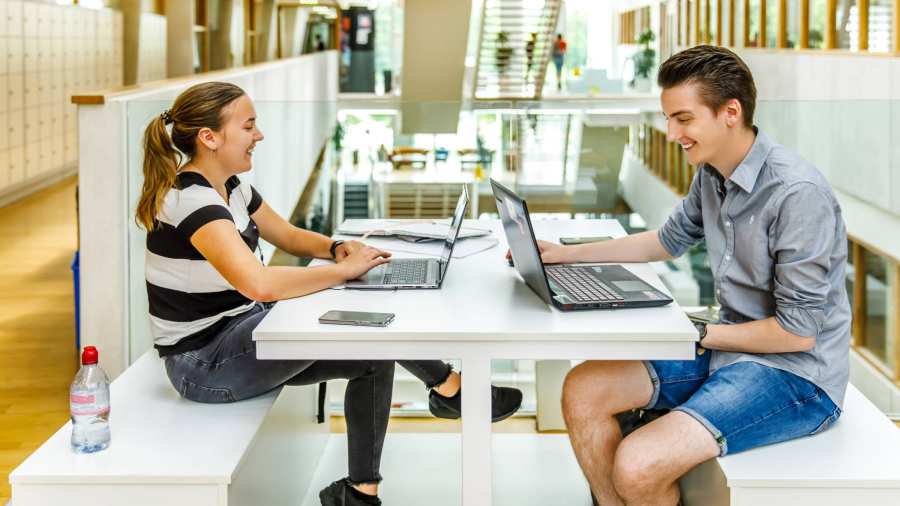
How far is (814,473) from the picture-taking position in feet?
7.11

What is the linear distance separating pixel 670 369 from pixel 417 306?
0.60 metres

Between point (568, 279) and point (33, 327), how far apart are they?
12.3ft

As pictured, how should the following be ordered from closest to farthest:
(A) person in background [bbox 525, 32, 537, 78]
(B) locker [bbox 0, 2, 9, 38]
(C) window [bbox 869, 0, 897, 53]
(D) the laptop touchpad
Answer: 1. (D) the laptop touchpad
2. (B) locker [bbox 0, 2, 9, 38]
3. (C) window [bbox 869, 0, 897, 53]
4. (A) person in background [bbox 525, 32, 537, 78]

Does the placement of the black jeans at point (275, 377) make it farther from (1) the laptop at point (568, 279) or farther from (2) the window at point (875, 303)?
(2) the window at point (875, 303)

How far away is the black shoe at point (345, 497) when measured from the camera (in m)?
2.72

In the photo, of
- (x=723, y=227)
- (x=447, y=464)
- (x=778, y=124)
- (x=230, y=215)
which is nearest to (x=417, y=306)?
(x=230, y=215)

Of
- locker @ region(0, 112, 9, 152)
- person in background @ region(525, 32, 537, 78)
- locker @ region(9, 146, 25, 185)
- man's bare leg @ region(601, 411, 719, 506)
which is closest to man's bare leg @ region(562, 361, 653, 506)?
man's bare leg @ region(601, 411, 719, 506)

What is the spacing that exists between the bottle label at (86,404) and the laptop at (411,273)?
2.01ft

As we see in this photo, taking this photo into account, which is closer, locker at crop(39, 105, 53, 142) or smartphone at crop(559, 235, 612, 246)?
smartphone at crop(559, 235, 612, 246)

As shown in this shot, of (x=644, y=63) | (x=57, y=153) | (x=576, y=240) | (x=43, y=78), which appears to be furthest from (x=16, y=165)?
(x=644, y=63)

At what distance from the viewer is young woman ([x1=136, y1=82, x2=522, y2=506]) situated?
254 cm

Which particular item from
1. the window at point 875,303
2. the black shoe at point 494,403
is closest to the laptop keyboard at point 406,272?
the black shoe at point 494,403

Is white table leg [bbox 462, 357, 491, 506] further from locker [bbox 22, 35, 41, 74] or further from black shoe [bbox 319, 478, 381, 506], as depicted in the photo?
locker [bbox 22, 35, 41, 74]

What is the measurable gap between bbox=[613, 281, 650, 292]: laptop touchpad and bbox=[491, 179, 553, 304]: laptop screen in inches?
7.6
